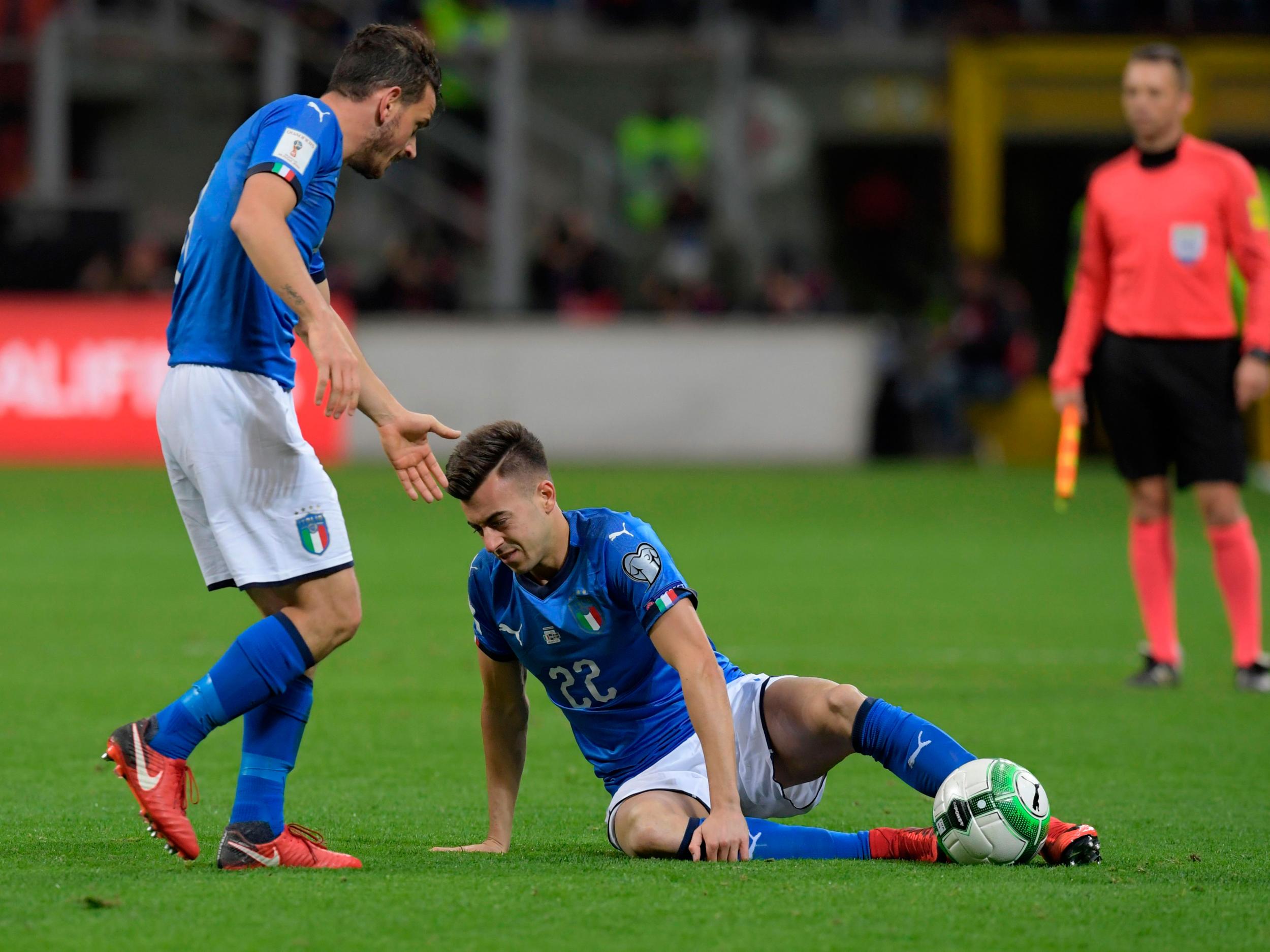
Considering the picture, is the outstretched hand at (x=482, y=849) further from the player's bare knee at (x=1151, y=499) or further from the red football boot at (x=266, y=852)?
the player's bare knee at (x=1151, y=499)

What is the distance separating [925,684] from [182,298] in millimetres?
3660

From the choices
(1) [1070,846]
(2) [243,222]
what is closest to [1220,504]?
(1) [1070,846]

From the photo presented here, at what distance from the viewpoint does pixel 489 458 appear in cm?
393

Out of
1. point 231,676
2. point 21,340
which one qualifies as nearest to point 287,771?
point 231,676

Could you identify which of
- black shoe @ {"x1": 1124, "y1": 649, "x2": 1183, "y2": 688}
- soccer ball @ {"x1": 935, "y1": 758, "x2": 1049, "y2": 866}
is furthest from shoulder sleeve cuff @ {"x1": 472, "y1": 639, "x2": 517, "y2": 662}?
black shoe @ {"x1": 1124, "y1": 649, "x2": 1183, "y2": 688}

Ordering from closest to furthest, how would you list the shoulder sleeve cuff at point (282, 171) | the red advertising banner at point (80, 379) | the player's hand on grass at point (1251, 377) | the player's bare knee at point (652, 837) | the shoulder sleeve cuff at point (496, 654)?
the shoulder sleeve cuff at point (282, 171)
the player's bare knee at point (652, 837)
the shoulder sleeve cuff at point (496, 654)
the player's hand on grass at point (1251, 377)
the red advertising banner at point (80, 379)

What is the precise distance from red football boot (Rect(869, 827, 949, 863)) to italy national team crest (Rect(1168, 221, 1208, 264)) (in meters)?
3.63

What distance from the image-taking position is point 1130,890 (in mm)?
3707

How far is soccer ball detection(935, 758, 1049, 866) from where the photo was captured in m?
3.94

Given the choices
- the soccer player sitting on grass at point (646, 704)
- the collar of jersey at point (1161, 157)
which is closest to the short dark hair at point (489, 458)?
the soccer player sitting on grass at point (646, 704)

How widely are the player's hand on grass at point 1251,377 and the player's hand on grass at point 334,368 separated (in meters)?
4.21

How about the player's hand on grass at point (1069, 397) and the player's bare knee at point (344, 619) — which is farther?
the player's hand on grass at point (1069, 397)

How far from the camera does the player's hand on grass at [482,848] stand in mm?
4121

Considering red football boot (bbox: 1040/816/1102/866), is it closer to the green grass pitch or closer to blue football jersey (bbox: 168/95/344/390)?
the green grass pitch
